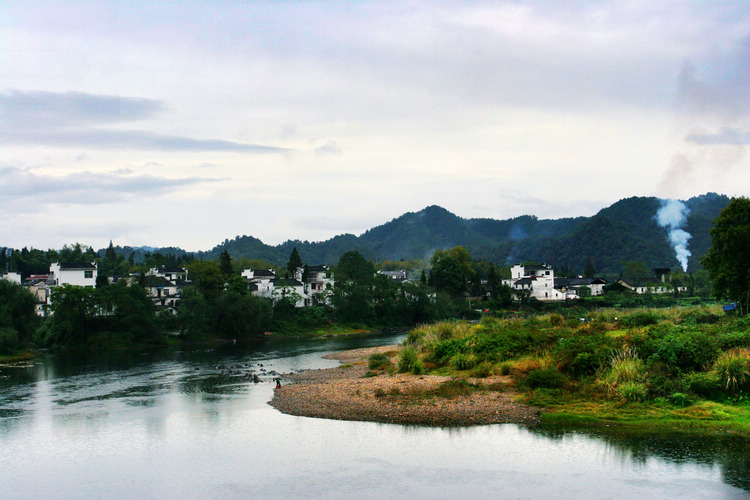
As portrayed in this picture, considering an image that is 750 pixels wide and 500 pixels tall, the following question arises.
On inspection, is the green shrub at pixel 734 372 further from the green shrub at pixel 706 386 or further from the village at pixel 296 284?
the village at pixel 296 284

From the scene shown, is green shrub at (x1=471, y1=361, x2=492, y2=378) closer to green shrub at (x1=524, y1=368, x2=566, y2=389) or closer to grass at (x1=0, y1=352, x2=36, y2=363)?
green shrub at (x1=524, y1=368, x2=566, y2=389)

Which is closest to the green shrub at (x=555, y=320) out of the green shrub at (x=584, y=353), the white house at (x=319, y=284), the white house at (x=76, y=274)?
the green shrub at (x=584, y=353)

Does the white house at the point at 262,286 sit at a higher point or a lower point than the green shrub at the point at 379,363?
higher

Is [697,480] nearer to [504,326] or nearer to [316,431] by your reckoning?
[316,431]

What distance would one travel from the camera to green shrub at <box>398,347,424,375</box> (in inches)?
1615

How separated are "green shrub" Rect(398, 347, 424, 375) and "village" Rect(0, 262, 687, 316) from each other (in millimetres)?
48341

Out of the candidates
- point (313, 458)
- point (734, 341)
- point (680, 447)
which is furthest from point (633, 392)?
point (313, 458)

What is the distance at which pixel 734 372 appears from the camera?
95.1ft

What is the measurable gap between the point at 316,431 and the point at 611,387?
548 inches

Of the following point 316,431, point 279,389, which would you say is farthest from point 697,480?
point 279,389

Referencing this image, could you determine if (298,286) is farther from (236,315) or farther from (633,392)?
(633,392)

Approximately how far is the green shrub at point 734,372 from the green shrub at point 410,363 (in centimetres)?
1706

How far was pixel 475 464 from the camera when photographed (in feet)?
77.9

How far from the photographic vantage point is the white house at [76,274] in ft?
282
